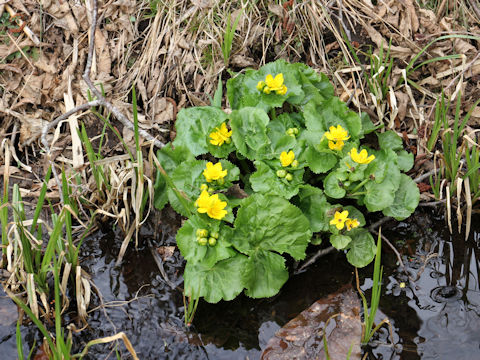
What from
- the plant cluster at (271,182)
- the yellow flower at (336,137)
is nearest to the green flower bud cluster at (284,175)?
the plant cluster at (271,182)

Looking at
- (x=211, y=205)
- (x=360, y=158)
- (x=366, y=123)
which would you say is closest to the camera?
(x=211, y=205)

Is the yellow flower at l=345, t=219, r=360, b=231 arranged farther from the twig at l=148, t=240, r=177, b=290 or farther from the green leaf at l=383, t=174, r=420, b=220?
the twig at l=148, t=240, r=177, b=290

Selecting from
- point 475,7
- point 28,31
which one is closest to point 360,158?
point 475,7

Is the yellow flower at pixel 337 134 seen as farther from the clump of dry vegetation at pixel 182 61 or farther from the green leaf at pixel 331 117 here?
the clump of dry vegetation at pixel 182 61

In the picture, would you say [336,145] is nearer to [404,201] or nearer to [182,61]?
[404,201]

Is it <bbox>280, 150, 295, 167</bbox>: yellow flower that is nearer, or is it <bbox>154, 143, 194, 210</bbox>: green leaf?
<bbox>280, 150, 295, 167</bbox>: yellow flower

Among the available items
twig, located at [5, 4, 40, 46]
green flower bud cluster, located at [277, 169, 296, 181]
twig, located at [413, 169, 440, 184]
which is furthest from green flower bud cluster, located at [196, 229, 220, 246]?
twig, located at [5, 4, 40, 46]
